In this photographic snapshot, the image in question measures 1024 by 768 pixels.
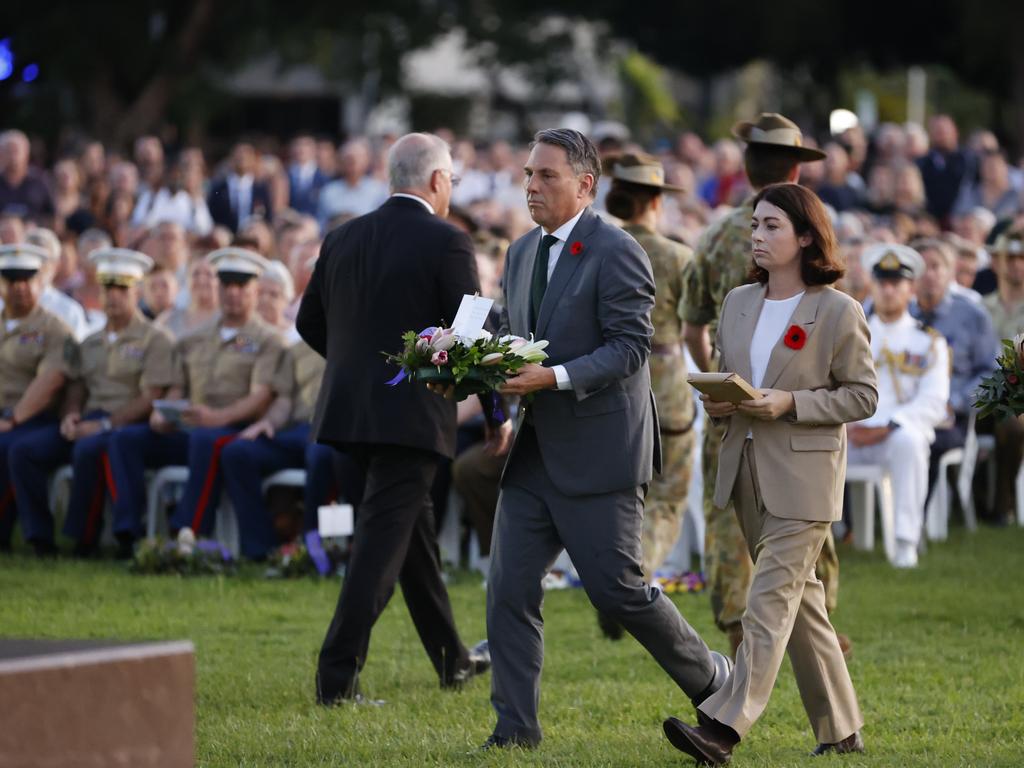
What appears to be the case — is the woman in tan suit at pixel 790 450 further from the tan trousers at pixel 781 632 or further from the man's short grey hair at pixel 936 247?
the man's short grey hair at pixel 936 247

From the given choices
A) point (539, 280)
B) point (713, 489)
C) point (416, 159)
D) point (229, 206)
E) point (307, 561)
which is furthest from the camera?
point (229, 206)

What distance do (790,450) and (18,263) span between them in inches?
298

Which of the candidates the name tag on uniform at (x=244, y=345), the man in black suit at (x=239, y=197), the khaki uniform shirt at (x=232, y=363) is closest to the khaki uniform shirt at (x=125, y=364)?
the khaki uniform shirt at (x=232, y=363)

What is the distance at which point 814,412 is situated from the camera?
258 inches

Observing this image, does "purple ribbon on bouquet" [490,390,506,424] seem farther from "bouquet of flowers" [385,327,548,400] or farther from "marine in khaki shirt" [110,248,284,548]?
"marine in khaki shirt" [110,248,284,548]

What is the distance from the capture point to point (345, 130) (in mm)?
50562

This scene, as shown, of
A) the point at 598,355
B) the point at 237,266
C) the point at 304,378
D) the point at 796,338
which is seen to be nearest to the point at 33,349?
the point at 237,266

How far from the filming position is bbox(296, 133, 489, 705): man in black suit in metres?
7.68

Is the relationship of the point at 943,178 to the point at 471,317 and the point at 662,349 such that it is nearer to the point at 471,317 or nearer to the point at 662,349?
the point at 662,349

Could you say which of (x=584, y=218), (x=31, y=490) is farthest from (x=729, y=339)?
(x=31, y=490)

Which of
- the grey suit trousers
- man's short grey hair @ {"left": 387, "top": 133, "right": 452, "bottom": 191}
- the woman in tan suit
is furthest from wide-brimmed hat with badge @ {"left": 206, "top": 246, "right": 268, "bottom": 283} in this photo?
the woman in tan suit

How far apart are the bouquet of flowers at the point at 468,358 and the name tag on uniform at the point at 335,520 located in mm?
4058

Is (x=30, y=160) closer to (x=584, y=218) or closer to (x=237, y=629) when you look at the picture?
(x=237, y=629)

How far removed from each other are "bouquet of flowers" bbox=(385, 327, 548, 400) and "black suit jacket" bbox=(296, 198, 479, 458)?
1020 mm
